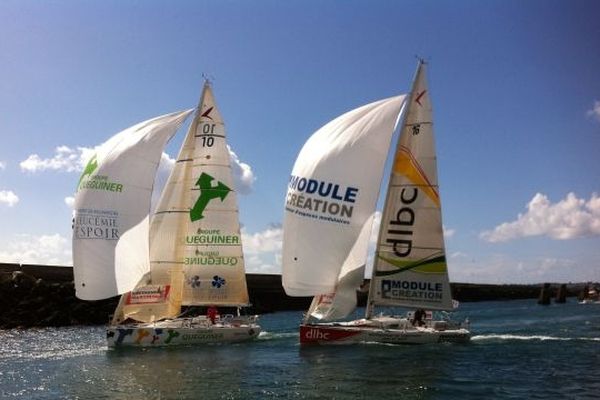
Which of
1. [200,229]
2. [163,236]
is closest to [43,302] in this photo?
[163,236]

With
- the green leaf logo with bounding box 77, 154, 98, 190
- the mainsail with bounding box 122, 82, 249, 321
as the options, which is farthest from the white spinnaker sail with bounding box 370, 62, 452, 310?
the green leaf logo with bounding box 77, 154, 98, 190

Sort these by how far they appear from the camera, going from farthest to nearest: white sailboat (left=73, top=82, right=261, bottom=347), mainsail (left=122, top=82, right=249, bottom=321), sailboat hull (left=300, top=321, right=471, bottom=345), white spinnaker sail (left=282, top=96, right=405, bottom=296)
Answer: mainsail (left=122, top=82, right=249, bottom=321), white sailboat (left=73, top=82, right=261, bottom=347), white spinnaker sail (left=282, top=96, right=405, bottom=296), sailboat hull (left=300, top=321, right=471, bottom=345)

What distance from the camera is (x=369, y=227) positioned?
2611 cm

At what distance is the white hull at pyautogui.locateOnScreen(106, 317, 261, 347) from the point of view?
27.4 meters

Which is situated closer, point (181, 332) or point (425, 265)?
point (425, 265)

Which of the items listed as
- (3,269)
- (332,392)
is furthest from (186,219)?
(3,269)

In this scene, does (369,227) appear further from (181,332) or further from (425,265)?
(181,332)

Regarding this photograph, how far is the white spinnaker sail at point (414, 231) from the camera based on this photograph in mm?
26188

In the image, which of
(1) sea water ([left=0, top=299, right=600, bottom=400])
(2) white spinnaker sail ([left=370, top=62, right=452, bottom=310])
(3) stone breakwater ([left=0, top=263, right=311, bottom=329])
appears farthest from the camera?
(3) stone breakwater ([left=0, top=263, right=311, bottom=329])

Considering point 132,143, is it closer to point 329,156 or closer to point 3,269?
point 329,156

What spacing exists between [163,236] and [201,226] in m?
1.93

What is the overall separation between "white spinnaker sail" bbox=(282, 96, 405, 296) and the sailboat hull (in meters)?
1.65

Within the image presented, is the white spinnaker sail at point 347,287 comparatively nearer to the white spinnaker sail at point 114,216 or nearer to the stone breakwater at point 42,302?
the white spinnaker sail at point 114,216

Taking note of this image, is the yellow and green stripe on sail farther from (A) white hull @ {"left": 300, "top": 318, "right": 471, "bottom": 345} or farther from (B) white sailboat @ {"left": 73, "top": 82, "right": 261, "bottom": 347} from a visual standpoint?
(B) white sailboat @ {"left": 73, "top": 82, "right": 261, "bottom": 347}
